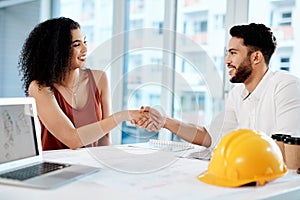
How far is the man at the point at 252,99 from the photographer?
1.93 m

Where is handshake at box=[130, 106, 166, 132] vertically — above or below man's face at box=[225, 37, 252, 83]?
below

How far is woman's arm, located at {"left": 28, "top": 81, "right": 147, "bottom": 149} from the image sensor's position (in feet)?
6.18

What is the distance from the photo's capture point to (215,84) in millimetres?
2721

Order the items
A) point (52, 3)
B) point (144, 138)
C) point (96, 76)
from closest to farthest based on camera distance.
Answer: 1. point (144, 138)
2. point (96, 76)
3. point (52, 3)

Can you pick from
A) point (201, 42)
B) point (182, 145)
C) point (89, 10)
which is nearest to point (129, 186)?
point (182, 145)

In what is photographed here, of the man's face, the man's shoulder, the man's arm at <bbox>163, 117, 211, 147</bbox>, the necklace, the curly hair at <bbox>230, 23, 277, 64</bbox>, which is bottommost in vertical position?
the man's arm at <bbox>163, 117, 211, 147</bbox>

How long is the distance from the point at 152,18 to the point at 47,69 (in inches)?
57.4

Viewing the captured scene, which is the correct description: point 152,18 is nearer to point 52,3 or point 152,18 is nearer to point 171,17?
point 171,17

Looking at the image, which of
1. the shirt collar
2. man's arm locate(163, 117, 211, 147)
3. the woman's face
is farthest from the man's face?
the woman's face

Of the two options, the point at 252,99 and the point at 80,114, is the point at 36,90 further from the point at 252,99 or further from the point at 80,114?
the point at 252,99

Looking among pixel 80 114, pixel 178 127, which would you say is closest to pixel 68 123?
pixel 80 114

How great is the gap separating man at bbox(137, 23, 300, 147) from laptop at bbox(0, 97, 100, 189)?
27.7 inches

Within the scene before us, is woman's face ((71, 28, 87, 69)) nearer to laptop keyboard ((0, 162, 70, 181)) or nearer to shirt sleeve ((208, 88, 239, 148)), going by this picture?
shirt sleeve ((208, 88, 239, 148))

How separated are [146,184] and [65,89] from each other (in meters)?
1.13
